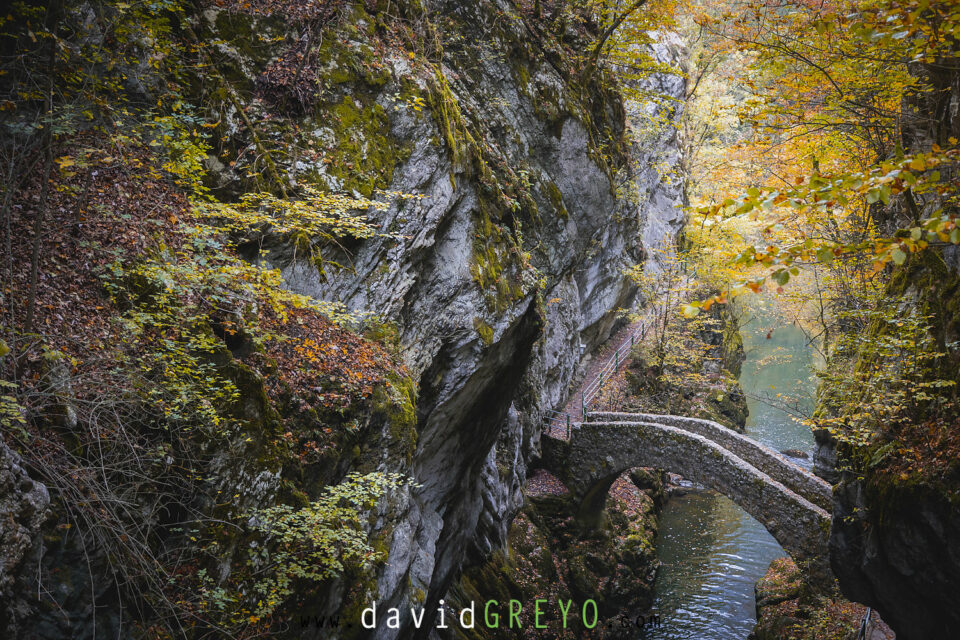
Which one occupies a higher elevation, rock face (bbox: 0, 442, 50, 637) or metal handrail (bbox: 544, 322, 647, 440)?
metal handrail (bbox: 544, 322, 647, 440)

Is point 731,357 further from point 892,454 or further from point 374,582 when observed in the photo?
point 374,582

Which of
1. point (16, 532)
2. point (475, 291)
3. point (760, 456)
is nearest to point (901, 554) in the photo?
point (760, 456)

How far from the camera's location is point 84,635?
10.1ft

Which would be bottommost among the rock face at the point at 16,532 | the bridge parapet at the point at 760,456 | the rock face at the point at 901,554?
the rock face at the point at 16,532

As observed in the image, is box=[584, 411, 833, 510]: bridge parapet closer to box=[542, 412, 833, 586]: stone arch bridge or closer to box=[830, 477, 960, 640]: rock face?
box=[542, 412, 833, 586]: stone arch bridge

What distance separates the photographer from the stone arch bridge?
35.1 ft

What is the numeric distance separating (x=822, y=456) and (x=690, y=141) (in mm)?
15272

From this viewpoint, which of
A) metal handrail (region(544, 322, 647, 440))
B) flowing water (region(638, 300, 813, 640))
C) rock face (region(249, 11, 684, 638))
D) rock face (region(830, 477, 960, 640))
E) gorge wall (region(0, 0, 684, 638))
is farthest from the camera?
metal handrail (region(544, 322, 647, 440))

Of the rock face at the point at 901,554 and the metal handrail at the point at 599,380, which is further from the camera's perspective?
the metal handrail at the point at 599,380

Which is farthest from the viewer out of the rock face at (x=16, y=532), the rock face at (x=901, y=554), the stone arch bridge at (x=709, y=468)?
the stone arch bridge at (x=709, y=468)

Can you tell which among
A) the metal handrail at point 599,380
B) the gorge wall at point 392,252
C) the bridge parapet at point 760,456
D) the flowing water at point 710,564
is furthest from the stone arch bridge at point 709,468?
the gorge wall at point 392,252

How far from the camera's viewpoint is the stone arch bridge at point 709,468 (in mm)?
10695

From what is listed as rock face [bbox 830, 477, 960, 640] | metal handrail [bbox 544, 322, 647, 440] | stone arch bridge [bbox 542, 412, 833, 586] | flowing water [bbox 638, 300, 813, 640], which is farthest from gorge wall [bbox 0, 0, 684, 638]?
rock face [bbox 830, 477, 960, 640]

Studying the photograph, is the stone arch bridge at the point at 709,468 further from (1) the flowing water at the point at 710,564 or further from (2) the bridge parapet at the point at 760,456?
(1) the flowing water at the point at 710,564
